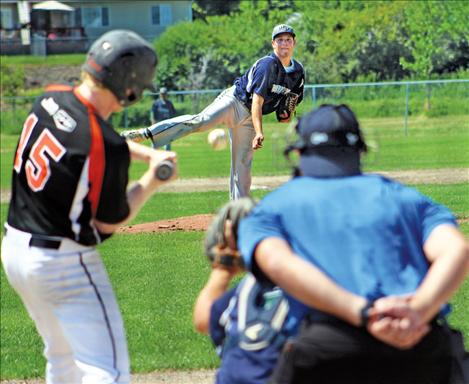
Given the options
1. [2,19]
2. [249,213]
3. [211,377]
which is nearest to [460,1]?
[211,377]

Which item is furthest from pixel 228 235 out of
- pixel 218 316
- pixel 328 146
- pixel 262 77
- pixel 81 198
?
pixel 262 77

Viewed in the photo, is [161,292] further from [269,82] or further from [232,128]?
[269,82]

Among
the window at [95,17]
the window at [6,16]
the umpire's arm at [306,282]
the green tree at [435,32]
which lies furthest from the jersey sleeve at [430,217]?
the window at [6,16]

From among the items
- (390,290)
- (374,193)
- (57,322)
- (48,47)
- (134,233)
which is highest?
(374,193)

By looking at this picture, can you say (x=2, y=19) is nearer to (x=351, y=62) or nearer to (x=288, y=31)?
(x=351, y=62)

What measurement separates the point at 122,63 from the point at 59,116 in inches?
13.1

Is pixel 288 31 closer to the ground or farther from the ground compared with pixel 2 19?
farther from the ground

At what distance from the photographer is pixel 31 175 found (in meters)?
3.94

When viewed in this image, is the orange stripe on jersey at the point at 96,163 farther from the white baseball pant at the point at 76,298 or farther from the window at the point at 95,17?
the window at the point at 95,17

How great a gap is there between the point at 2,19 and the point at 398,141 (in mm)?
55524

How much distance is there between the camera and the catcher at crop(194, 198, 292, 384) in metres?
3.17

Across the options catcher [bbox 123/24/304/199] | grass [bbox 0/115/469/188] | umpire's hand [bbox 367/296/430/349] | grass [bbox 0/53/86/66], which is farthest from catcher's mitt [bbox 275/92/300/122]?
grass [bbox 0/53/86/66]

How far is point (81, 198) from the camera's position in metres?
3.90

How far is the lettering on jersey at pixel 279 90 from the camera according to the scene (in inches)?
398
